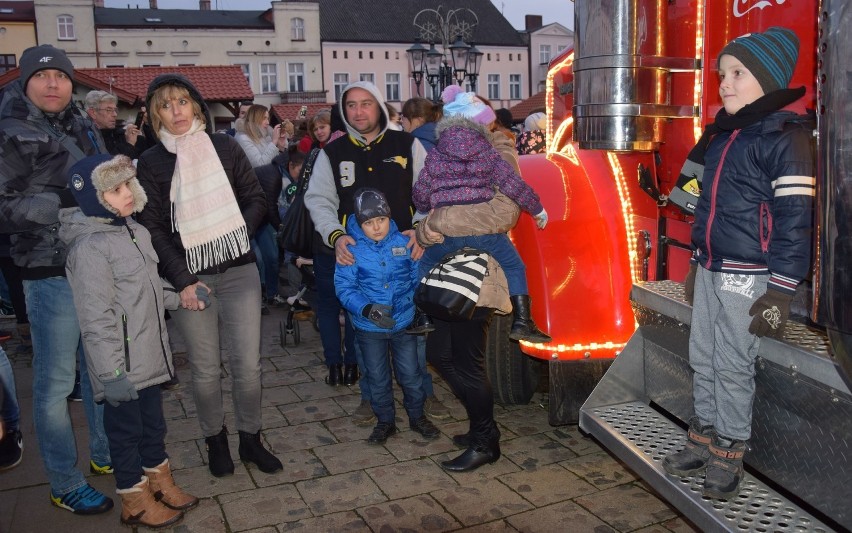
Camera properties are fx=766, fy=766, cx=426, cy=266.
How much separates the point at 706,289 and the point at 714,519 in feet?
2.67

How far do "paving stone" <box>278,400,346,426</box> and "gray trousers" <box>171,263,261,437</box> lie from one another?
85 cm

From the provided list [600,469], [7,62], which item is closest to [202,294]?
[600,469]

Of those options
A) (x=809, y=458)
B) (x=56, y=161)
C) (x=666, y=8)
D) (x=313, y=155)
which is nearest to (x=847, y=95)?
(x=809, y=458)

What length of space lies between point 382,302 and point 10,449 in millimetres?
2067

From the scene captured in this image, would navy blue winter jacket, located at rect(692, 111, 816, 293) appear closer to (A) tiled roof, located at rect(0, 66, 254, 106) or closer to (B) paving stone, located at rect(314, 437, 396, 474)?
(B) paving stone, located at rect(314, 437, 396, 474)

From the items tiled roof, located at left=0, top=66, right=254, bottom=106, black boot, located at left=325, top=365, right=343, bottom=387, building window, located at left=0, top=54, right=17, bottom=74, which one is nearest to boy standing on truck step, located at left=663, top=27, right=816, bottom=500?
black boot, located at left=325, top=365, right=343, bottom=387

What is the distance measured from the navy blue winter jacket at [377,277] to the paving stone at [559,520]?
129 centimetres

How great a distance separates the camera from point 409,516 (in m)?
3.56

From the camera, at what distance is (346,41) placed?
50688 mm

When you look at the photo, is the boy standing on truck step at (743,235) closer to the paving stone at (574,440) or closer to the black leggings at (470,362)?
the black leggings at (470,362)

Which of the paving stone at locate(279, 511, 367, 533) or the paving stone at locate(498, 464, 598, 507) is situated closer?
the paving stone at locate(279, 511, 367, 533)

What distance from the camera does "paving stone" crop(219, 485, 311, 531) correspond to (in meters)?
3.56

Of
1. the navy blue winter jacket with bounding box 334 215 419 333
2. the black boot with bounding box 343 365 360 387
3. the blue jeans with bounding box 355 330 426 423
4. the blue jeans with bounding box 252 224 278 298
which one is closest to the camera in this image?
the navy blue winter jacket with bounding box 334 215 419 333

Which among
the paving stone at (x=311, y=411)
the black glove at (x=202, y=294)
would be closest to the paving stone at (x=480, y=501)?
the paving stone at (x=311, y=411)
